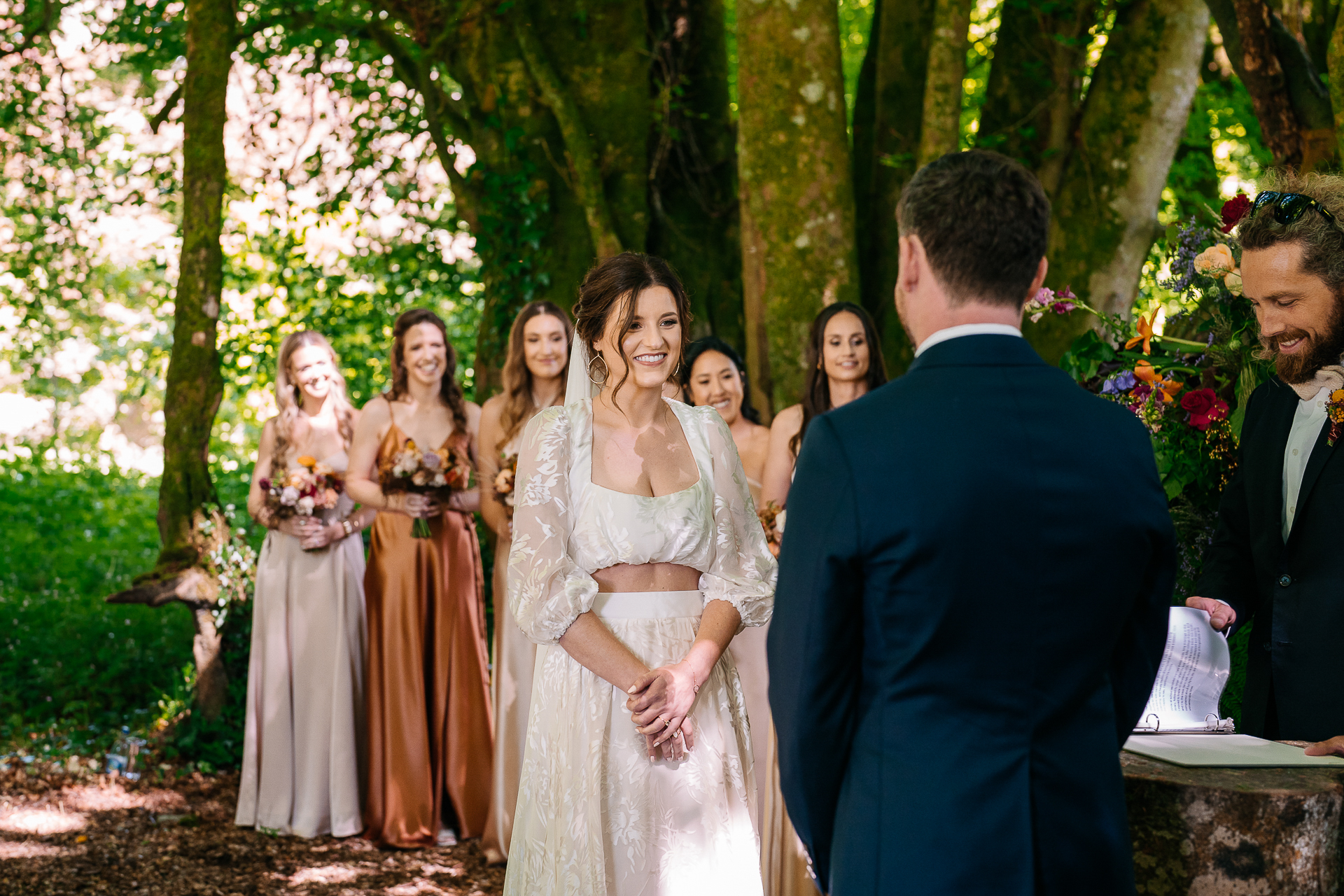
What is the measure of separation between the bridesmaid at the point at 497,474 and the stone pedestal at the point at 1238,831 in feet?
11.1

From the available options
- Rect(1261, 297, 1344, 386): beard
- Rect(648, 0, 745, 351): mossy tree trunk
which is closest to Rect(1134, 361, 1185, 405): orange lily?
Rect(1261, 297, 1344, 386): beard

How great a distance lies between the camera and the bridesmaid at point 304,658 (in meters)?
5.80

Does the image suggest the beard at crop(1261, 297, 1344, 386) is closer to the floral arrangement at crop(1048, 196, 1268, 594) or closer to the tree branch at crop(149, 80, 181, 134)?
the floral arrangement at crop(1048, 196, 1268, 594)

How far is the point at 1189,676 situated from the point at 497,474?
3.47 m

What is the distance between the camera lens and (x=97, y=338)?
782 inches

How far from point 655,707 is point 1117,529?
143cm

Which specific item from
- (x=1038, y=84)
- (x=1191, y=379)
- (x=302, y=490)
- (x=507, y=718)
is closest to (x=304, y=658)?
(x=302, y=490)

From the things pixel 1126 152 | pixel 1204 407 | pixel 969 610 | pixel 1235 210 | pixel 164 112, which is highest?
pixel 164 112

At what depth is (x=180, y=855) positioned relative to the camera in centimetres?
543

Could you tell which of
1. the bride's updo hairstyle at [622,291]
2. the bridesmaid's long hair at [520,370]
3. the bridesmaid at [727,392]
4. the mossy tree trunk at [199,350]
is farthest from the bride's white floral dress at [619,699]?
the mossy tree trunk at [199,350]

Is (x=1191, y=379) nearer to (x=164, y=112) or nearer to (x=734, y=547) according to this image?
(x=734, y=547)

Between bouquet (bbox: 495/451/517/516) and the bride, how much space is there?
78.2 inches

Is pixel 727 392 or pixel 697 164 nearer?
pixel 727 392

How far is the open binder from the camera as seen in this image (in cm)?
265
